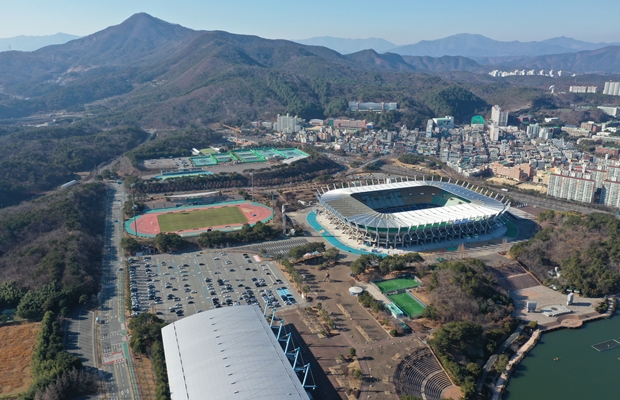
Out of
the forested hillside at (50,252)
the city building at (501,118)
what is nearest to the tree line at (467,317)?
the forested hillside at (50,252)

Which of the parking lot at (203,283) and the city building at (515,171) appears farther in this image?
the city building at (515,171)

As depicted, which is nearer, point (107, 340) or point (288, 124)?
point (107, 340)

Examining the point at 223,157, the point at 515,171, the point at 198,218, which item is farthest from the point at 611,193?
the point at 223,157

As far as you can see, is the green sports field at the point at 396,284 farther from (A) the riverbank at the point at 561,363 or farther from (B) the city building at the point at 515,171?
(B) the city building at the point at 515,171

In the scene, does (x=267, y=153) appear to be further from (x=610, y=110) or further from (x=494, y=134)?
(x=610, y=110)

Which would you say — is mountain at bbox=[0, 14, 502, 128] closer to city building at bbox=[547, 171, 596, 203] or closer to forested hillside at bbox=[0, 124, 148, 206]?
forested hillside at bbox=[0, 124, 148, 206]
